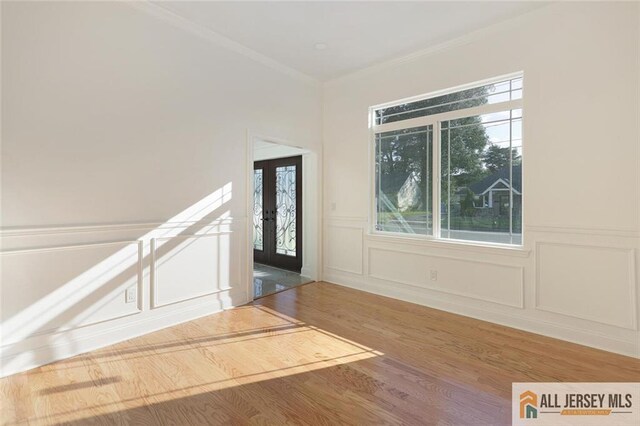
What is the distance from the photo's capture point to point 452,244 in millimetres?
3730

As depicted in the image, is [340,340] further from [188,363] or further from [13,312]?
[13,312]

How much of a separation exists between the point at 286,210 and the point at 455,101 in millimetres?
3404

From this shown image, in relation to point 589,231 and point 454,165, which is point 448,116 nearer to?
point 454,165

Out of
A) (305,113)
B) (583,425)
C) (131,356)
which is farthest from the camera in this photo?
(305,113)

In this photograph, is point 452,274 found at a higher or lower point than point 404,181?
lower

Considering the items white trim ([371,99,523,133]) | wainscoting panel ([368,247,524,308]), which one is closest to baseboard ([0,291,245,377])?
wainscoting panel ([368,247,524,308])

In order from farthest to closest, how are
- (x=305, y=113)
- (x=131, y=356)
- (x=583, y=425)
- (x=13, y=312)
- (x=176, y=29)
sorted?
(x=305, y=113) < (x=176, y=29) < (x=131, y=356) < (x=13, y=312) < (x=583, y=425)

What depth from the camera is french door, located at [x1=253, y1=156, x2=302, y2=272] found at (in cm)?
582

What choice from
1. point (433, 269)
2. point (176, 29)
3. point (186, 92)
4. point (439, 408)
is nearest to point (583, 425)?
point (439, 408)

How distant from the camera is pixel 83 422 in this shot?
186cm

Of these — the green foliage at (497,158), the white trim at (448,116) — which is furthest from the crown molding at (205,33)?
the green foliage at (497,158)

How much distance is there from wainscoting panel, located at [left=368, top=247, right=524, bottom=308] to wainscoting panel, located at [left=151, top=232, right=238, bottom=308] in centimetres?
198

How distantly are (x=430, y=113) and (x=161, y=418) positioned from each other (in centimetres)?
397

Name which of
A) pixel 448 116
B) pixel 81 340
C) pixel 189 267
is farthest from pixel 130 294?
pixel 448 116
